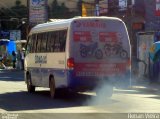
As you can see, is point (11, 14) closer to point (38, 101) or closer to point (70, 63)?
point (38, 101)

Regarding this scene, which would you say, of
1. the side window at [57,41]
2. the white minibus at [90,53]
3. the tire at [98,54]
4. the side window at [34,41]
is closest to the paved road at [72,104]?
the white minibus at [90,53]

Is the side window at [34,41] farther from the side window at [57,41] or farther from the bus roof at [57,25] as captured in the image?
the side window at [57,41]

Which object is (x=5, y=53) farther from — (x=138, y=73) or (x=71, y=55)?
(x=71, y=55)

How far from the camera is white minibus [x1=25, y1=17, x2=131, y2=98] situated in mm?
17250

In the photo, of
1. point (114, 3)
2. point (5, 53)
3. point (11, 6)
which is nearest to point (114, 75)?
point (114, 3)

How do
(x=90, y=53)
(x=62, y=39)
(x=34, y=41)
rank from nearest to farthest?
(x=90, y=53) → (x=62, y=39) → (x=34, y=41)

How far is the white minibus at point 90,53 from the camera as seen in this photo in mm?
17250

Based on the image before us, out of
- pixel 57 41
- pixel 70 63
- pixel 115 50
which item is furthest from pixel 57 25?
pixel 115 50

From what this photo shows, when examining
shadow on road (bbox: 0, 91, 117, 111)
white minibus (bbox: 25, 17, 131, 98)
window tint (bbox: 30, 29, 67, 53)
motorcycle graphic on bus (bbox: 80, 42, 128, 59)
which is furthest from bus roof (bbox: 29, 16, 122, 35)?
shadow on road (bbox: 0, 91, 117, 111)

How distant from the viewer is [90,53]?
17453 mm

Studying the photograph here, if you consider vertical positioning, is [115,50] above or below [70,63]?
above

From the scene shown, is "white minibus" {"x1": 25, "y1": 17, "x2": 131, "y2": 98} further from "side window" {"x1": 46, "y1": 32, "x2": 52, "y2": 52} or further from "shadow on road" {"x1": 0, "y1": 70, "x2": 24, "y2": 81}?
"shadow on road" {"x1": 0, "y1": 70, "x2": 24, "y2": 81}

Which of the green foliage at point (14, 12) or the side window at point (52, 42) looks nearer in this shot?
the side window at point (52, 42)

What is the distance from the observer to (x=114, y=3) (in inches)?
1751
